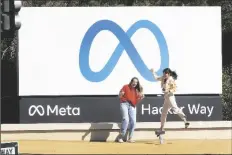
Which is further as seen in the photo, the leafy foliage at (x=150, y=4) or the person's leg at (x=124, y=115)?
the leafy foliage at (x=150, y=4)

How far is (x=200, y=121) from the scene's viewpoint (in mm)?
18609

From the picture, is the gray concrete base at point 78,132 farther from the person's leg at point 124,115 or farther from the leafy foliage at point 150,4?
the leafy foliage at point 150,4

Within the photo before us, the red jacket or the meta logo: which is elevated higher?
the red jacket

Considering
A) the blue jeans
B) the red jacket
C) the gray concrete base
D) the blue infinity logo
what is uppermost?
the blue infinity logo

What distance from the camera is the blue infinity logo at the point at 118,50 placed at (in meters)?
18.7

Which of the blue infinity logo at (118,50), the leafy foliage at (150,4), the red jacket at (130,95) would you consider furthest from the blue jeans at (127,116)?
the leafy foliage at (150,4)

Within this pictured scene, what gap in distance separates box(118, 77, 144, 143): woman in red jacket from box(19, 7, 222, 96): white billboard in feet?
5.25

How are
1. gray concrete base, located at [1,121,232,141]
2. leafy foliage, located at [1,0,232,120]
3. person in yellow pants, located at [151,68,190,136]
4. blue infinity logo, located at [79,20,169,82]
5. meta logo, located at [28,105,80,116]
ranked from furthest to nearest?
leafy foliage, located at [1,0,232,120], blue infinity logo, located at [79,20,169,82], meta logo, located at [28,105,80,116], gray concrete base, located at [1,121,232,141], person in yellow pants, located at [151,68,190,136]

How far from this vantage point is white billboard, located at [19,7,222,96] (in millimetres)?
18500

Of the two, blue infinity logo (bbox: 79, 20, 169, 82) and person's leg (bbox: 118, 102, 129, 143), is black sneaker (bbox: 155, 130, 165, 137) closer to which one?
person's leg (bbox: 118, 102, 129, 143)

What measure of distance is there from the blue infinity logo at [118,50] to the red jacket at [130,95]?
1.76m

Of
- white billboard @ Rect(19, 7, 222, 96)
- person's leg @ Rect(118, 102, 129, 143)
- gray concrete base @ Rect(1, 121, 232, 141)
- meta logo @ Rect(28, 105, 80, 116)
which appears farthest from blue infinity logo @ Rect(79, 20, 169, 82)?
person's leg @ Rect(118, 102, 129, 143)

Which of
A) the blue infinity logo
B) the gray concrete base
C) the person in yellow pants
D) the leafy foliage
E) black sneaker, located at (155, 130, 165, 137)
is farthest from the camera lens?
the leafy foliage

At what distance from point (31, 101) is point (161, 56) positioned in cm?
406
